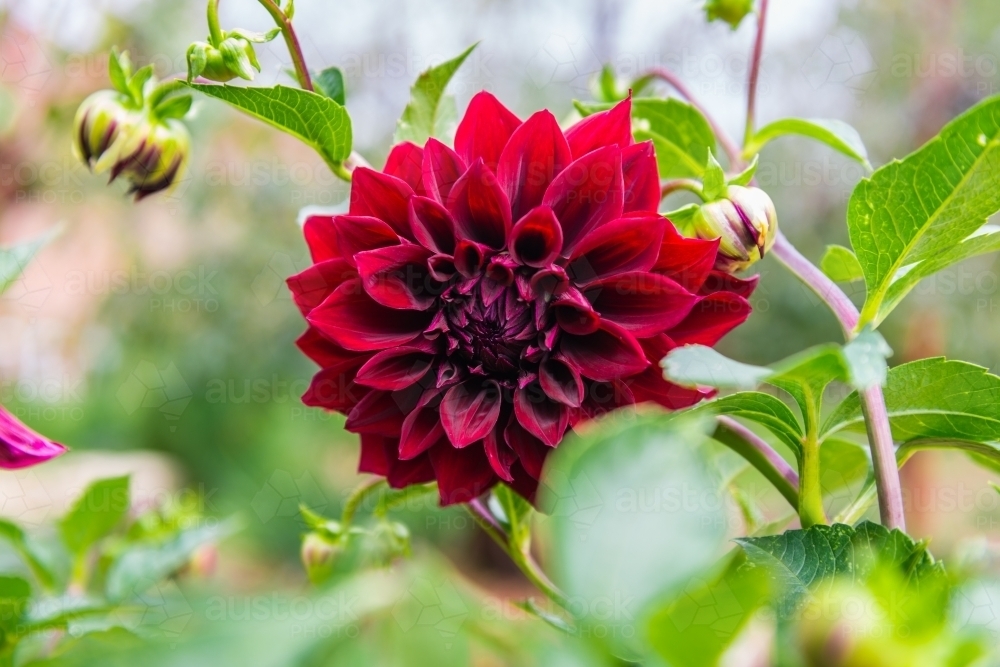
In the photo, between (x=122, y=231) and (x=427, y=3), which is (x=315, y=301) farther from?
(x=427, y=3)

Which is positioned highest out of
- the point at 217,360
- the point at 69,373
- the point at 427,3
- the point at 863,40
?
the point at 863,40

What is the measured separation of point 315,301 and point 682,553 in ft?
0.65

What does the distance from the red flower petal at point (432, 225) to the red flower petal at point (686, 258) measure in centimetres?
7

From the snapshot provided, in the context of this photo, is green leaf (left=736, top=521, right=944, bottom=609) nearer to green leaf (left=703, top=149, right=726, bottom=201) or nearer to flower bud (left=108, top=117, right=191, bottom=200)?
green leaf (left=703, top=149, right=726, bottom=201)

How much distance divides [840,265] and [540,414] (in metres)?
0.15

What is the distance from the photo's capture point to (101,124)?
365mm

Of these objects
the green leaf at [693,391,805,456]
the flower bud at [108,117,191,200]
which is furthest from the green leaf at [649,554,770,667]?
the flower bud at [108,117,191,200]

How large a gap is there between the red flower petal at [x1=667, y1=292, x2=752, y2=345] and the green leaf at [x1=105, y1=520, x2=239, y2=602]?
10.6 inches

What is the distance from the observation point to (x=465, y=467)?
0.27m

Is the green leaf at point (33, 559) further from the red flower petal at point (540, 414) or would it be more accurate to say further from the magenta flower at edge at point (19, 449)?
the red flower petal at point (540, 414)

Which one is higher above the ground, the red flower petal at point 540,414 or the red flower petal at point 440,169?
the red flower petal at point 440,169

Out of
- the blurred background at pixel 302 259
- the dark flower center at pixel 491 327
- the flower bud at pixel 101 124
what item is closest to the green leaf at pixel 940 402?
the dark flower center at pixel 491 327

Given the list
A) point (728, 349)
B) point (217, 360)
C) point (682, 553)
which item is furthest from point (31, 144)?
point (728, 349)

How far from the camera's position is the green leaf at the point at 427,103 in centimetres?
32
